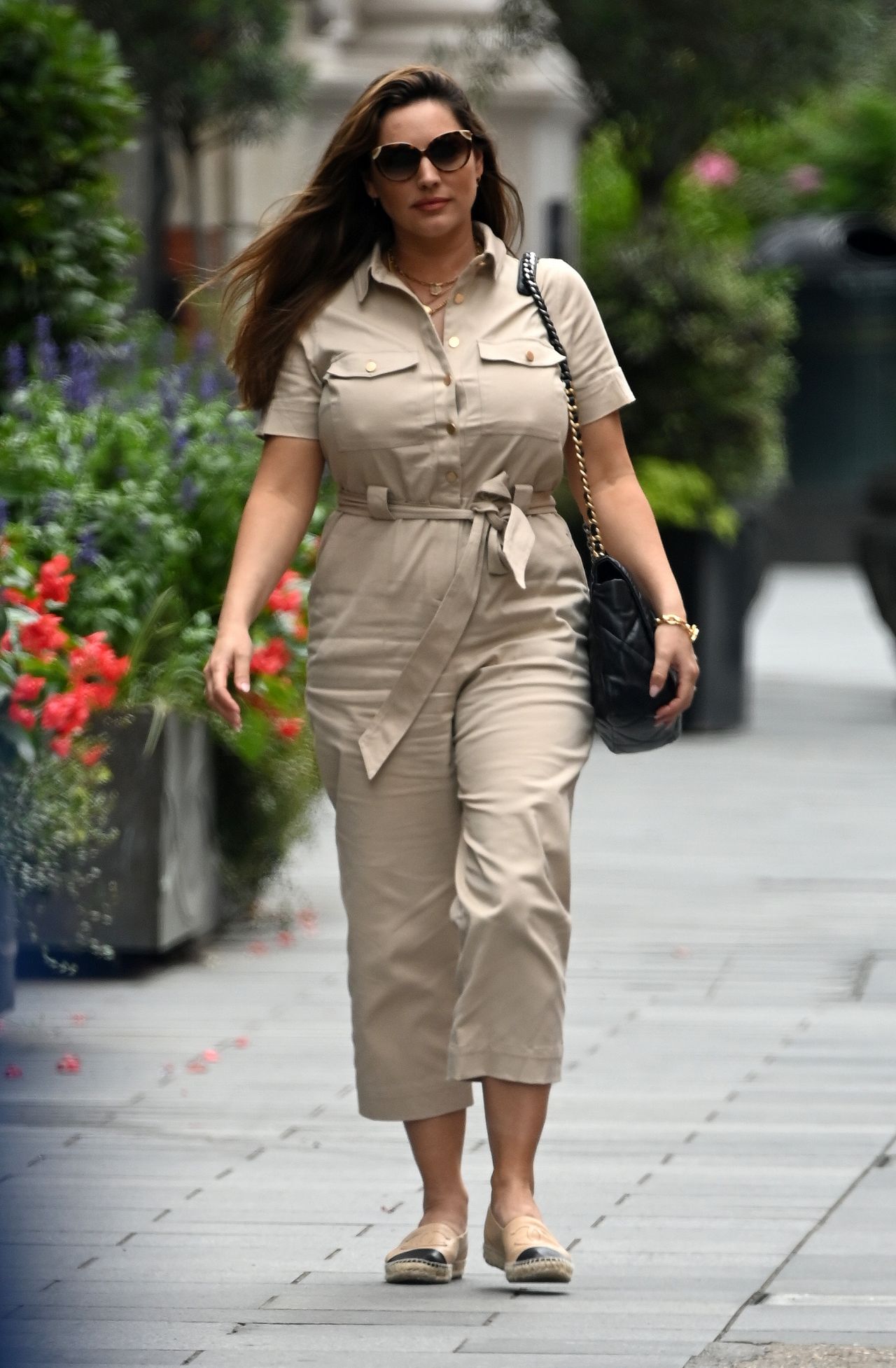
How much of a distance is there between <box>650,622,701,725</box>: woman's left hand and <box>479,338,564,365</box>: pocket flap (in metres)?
0.45


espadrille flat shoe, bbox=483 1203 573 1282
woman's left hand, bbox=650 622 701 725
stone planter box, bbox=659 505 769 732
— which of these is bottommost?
stone planter box, bbox=659 505 769 732

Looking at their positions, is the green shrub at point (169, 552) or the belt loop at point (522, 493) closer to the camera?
the belt loop at point (522, 493)

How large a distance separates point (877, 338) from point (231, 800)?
19.0 meters

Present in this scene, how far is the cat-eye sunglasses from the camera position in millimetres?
4070

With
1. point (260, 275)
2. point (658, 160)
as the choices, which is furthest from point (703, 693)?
point (260, 275)

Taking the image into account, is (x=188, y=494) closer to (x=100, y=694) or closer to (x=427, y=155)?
(x=100, y=694)

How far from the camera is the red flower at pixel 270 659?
6.66m

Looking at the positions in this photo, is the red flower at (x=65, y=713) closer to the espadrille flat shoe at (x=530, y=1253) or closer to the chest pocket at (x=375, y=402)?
the chest pocket at (x=375, y=402)

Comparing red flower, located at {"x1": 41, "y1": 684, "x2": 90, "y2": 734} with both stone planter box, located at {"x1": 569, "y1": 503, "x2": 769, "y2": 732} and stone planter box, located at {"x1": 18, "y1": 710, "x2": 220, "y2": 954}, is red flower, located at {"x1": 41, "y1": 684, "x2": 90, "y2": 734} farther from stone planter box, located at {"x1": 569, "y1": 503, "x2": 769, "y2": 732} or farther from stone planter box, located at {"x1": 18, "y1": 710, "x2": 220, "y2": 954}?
stone planter box, located at {"x1": 569, "y1": 503, "x2": 769, "y2": 732}

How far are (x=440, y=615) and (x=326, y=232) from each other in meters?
0.68

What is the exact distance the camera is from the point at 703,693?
12172 millimetres

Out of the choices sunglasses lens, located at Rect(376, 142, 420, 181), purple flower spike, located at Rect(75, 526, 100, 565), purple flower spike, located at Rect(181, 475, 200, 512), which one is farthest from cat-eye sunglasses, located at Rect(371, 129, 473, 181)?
purple flower spike, located at Rect(181, 475, 200, 512)

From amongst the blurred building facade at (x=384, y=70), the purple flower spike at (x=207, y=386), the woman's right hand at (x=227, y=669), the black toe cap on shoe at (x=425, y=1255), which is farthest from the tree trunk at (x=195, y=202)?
the black toe cap on shoe at (x=425, y=1255)

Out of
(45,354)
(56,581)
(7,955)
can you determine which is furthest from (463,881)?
(45,354)
